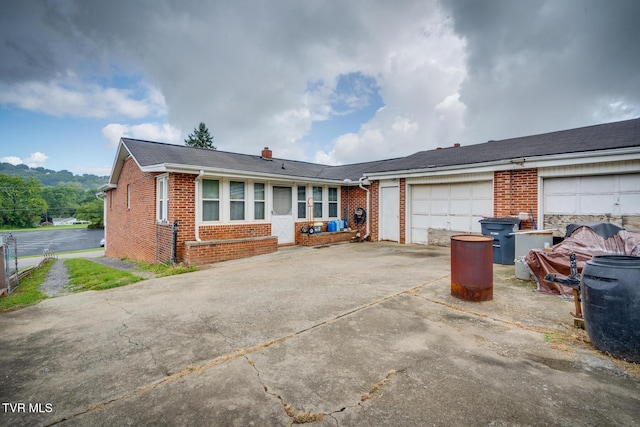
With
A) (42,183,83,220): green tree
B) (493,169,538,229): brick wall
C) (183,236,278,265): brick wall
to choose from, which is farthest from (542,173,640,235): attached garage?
(42,183,83,220): green tree

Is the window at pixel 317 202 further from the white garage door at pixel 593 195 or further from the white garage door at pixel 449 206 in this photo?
the white garage door at pixel 593 195

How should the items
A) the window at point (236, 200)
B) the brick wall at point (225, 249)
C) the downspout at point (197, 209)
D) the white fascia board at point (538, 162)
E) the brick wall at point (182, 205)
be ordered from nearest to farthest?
the white fascia board at point (538, 162) → the brick wall at point (225, 249) → the brick wall at point (182, 205) → the downspout at point (197, 209) → the window at point (236, 200)

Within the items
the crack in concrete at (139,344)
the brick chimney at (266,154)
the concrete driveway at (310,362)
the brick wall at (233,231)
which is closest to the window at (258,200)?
the brick wall at (233,231)

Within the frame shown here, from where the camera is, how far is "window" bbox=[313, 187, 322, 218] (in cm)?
1271

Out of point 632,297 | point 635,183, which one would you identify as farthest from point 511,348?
point 635,183

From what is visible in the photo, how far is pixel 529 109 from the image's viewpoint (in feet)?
52.2

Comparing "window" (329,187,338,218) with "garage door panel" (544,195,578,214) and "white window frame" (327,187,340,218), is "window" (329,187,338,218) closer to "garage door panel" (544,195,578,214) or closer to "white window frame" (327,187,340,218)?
"white window frame" (327,187,340,218)

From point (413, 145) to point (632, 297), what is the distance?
74.0 feet

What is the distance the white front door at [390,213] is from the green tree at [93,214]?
77679 mm

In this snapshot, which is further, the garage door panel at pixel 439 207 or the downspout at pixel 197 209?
the garage door panel at pixel 439 207

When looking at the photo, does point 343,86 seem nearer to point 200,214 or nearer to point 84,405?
point 200,214

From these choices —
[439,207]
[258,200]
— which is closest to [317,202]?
[258,200]

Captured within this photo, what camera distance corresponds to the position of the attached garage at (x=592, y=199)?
277 inches

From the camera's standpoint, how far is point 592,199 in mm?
7512
